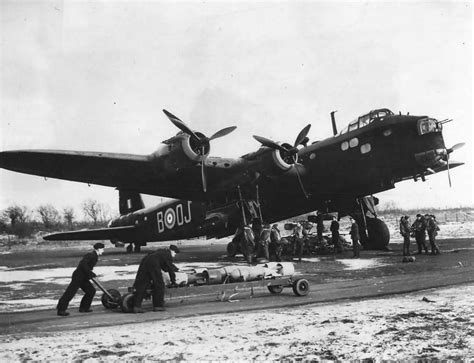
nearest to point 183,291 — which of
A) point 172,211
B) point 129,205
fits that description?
point 172,211

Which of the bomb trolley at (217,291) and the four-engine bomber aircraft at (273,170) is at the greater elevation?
the four-engine bomber aircraft at (273,170)

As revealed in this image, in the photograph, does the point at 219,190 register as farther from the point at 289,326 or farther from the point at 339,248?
the point at 289,326

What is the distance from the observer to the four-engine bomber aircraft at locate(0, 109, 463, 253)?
45.7 feet

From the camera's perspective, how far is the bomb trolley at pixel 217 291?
7891 millimetres

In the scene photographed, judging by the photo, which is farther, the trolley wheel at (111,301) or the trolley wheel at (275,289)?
the trolley wheel at (275,289)

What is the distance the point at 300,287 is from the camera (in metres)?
9.09

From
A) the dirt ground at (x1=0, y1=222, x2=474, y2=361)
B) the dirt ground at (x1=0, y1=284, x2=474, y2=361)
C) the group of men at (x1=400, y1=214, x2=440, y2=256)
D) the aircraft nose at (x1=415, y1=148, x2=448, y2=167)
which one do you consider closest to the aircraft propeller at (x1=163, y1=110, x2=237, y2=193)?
the dirt ground at (x1=0, y1=222, x2=474, y2=361)

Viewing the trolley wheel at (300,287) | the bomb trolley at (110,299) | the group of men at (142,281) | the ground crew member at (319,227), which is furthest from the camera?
the ground crew member at (319,227)

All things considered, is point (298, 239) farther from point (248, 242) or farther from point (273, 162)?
point (273, 162)

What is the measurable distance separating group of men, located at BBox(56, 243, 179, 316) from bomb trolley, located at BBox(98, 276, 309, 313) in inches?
7.4

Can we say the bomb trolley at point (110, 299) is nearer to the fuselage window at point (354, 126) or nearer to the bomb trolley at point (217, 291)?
the bomb trolley at point (217, 291)

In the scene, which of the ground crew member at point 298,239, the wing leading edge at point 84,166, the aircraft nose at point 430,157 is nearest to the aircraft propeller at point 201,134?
the wing leading edge at point 84,166

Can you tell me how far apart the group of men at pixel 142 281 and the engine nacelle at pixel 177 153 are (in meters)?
6.20

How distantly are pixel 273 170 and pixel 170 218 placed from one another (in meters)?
7.89
